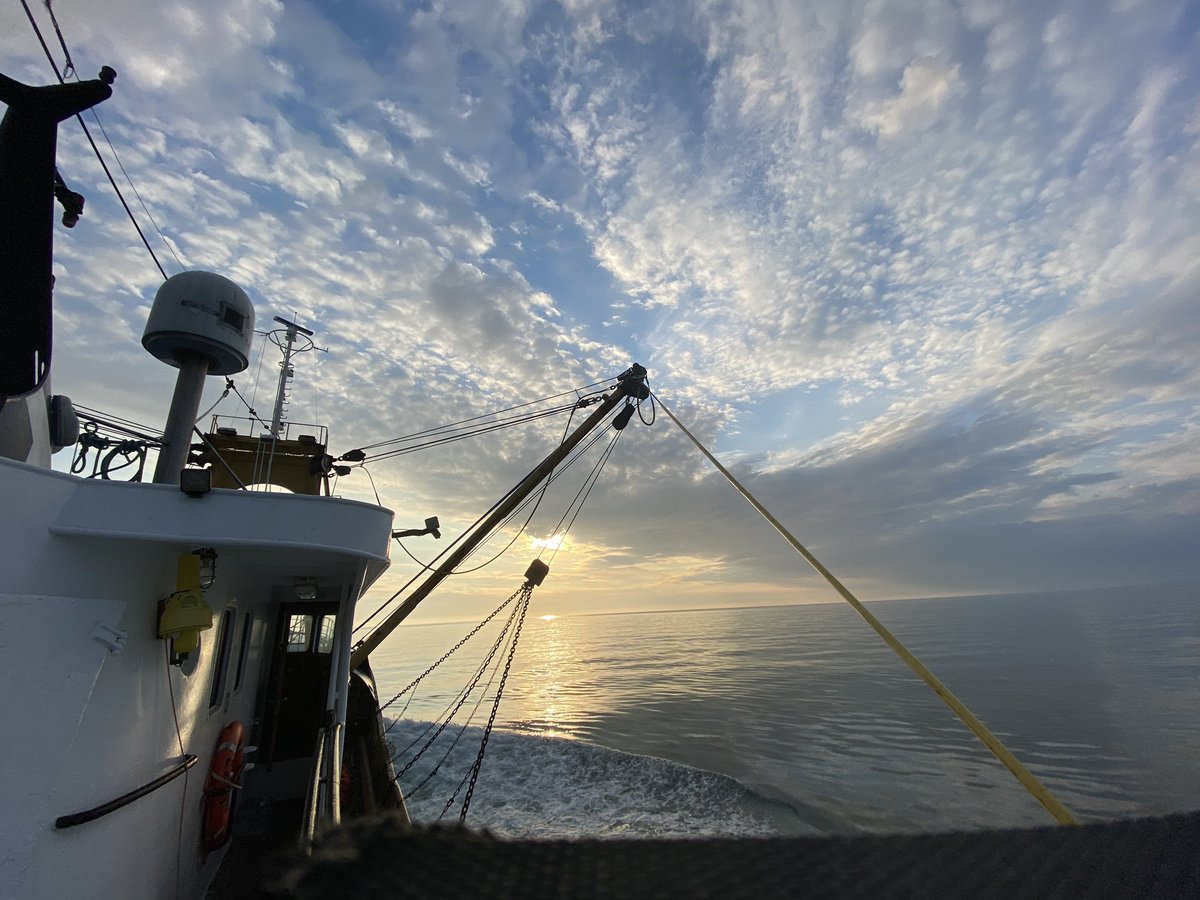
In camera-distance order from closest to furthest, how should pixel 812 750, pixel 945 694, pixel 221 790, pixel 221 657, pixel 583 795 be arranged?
pixel 945 694 → pixel 221 790 → pixel 221 657 → pixel 583 795 → pixel 812 750

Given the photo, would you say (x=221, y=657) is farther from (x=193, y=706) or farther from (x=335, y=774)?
(x=335, y=774)

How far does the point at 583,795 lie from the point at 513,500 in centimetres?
1020

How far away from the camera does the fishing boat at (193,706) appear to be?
1.03 meters

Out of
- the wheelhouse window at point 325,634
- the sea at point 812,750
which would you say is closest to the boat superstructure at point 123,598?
the sea at point 812,750

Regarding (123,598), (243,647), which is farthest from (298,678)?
(123,598)

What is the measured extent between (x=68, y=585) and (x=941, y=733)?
88.2 ft

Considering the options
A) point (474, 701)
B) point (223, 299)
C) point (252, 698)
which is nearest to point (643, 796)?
point (252, 698)

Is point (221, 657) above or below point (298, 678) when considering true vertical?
above

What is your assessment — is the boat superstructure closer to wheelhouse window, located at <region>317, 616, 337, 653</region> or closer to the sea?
the sea

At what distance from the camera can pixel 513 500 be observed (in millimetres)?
12188

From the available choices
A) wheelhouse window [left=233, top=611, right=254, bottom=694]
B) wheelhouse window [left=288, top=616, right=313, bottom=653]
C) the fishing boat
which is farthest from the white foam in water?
the fishing boat

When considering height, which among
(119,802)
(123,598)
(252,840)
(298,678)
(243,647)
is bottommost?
(252,840)

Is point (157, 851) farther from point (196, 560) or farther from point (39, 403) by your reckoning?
point (39, 403)

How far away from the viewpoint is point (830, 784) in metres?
16.4
